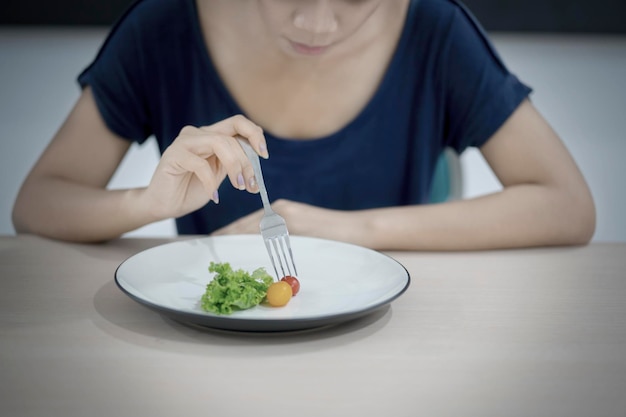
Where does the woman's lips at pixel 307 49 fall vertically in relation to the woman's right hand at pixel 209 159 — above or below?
above

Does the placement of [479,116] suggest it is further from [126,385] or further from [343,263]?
[126,385]

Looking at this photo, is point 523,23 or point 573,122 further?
point 573,122

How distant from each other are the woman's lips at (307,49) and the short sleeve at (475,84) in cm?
31

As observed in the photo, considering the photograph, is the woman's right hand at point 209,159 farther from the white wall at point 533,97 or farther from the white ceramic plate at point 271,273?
the white wall at point 533,97

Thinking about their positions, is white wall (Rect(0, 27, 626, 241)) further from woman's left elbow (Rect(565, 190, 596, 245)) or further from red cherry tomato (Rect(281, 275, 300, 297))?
red cherry tomato (Rect(281, 275, 300, 297))

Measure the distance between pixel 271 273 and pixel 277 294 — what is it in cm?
15

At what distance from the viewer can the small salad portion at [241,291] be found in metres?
0.76

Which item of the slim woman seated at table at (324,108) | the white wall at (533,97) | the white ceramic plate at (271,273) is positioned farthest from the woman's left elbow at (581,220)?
the white wall at (533,97)

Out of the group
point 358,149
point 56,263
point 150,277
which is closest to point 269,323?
point 150,277

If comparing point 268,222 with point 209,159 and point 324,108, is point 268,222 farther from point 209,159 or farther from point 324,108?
point 324,108

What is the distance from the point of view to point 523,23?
2.54 metres

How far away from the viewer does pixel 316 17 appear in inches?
41.1

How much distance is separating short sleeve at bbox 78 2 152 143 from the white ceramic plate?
389 millimetres

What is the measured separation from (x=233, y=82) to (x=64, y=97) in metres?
1.69
